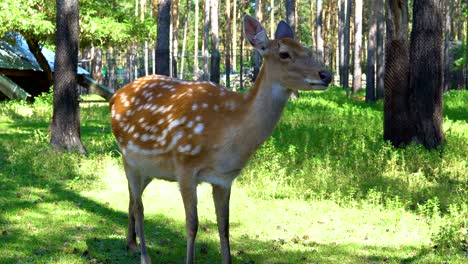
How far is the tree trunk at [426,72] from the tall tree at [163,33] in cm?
676

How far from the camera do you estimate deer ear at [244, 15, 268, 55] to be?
17.5ft

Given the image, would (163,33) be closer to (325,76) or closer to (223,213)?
(223,213)

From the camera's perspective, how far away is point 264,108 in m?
5.42

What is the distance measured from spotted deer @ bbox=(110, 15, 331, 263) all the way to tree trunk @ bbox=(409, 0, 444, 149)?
7.96 metres

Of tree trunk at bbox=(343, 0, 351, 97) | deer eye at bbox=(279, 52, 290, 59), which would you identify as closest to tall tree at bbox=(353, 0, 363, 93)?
tree trunk at bbox=(343, 0, 351, 97)

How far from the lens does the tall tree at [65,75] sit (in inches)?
505

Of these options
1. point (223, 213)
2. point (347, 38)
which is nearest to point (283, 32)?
point (223, 213)

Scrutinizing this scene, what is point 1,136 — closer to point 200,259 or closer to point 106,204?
point 106,204

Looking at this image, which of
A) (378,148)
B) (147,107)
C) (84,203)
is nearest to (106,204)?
(84,203)

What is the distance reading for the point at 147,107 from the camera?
653cm

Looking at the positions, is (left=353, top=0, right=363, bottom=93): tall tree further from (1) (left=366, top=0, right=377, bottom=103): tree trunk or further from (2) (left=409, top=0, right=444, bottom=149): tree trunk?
(2) (left=409, top=0, right=444, bottom=149): tree trunk

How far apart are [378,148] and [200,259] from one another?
21.9 feet

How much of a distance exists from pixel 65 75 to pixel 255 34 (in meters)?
8.28

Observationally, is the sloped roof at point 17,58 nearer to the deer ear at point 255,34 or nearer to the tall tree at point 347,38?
the tall tree at point 347,38
